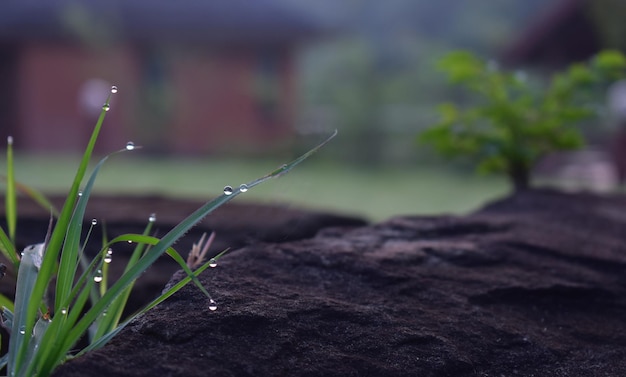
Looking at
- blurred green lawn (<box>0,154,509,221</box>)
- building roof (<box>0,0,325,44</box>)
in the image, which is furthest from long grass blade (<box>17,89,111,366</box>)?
building roof (<box>0,0,325,44</box>)

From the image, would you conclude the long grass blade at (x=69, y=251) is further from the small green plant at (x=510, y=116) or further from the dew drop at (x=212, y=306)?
the small green plant at (x=510, y=116)

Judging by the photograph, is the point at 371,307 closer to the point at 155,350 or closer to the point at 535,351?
the point at 535,351

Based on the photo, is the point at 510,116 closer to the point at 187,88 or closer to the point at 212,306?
the point at 212,306

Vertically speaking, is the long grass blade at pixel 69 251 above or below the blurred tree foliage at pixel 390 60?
below

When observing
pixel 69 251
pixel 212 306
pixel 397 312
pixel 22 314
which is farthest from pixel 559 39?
pixel 22 314

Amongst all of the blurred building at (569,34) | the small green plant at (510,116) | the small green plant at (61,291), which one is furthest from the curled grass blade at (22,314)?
the blurred building at (569,34)

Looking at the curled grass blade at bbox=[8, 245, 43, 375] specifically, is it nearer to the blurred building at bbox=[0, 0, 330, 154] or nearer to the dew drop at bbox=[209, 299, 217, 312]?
the dew drop at bbox=[209, 299, 217, 312]
